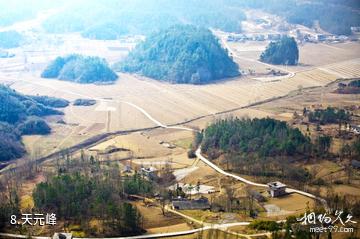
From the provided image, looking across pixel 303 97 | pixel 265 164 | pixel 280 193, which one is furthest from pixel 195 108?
pixel 280 193

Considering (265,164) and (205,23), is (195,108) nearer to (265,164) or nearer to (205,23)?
(265,164)

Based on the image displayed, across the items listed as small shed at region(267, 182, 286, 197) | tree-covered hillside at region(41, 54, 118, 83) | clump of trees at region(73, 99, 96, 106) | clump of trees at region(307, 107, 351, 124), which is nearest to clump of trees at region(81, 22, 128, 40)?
tree-covered hillside at region(41, 54, 118, 83)

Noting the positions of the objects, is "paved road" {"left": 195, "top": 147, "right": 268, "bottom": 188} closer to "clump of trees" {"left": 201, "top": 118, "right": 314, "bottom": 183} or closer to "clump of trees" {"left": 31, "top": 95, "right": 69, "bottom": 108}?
"clump of trees" {"left": 201, "top": 118, "right": 314, "bottom": 183}

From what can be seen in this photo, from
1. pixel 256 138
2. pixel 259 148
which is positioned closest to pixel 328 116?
pixel 256 138

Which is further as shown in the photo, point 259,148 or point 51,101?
point 51,101

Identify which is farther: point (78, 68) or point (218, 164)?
point (78, 68)

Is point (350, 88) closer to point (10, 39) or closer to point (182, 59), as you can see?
point (182, 59)
